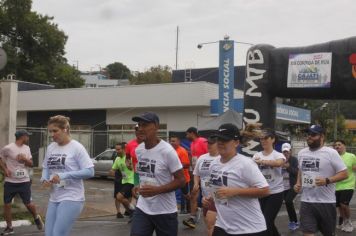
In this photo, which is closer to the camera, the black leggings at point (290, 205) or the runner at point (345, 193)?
the black leggings at point (290, 205)

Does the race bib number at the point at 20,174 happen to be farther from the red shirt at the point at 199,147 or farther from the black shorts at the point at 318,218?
the black shorts at the point at 318,218

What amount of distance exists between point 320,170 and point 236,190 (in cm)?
254

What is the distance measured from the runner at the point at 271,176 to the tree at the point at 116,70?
95.9m

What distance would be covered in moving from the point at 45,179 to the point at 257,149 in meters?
8.35

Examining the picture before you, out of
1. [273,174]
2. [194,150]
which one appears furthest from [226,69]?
[273,174]

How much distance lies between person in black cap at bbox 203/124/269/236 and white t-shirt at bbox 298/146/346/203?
2260mm

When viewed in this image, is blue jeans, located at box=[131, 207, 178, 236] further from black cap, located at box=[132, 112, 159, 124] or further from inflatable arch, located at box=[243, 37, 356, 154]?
inflatable arch, located at box=[243, 37, 356, 154]

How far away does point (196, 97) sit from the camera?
26422 mm

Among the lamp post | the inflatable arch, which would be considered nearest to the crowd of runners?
the inflatable arch

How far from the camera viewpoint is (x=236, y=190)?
15.7ft

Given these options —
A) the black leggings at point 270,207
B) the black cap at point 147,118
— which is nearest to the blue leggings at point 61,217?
the black cap at point 147,118

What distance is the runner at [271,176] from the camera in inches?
321

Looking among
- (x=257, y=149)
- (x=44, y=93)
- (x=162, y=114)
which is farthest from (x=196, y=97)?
(x=257, y=149)

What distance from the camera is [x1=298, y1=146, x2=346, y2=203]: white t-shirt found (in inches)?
275
